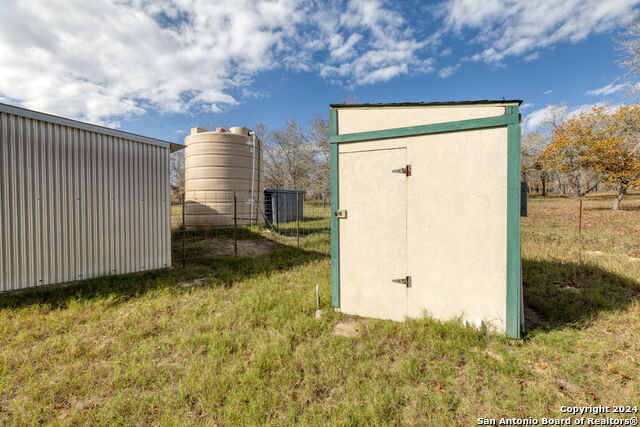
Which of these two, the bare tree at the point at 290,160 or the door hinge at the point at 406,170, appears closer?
the door hinge at the point at 406,170

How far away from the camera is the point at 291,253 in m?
8.00

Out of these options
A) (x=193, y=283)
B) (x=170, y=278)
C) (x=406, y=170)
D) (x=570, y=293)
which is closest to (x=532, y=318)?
(x=570, y=293)

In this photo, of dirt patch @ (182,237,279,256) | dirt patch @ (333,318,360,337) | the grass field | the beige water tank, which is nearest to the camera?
the grass field

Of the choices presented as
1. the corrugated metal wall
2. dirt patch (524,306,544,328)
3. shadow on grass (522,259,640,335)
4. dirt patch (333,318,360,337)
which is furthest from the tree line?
the corrugated metal wall

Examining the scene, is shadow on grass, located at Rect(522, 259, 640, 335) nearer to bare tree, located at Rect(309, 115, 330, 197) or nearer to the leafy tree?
the leafy tree

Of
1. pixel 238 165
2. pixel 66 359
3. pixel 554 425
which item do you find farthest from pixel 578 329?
pixel 238 165

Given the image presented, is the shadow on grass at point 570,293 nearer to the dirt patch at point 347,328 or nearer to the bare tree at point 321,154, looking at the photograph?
the dirt patch at point 347,328

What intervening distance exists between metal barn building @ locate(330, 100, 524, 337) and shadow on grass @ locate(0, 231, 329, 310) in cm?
282

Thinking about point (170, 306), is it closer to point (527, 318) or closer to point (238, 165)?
point (527, 318)

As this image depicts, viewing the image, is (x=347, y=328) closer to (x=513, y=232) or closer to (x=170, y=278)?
(x=513, y=232)

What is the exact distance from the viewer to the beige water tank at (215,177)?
430 inches

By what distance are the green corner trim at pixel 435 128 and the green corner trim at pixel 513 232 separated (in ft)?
0.15

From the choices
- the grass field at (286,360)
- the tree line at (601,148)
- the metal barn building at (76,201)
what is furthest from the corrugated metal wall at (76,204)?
the tree line at (601,148)

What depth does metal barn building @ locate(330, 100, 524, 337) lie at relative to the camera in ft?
10.5
